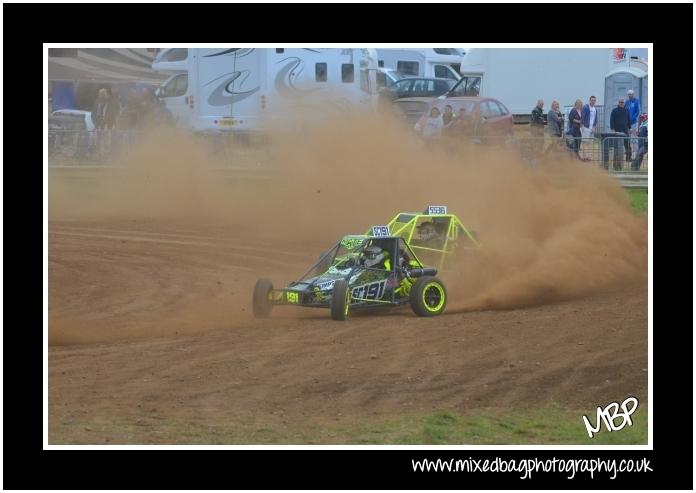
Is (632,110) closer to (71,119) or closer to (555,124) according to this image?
(555,124)

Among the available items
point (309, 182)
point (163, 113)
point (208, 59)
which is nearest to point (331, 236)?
point (309, 182)

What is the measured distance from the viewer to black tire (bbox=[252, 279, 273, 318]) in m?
13.8

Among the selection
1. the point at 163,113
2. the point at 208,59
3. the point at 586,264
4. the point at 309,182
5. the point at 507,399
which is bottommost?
the point at 507,399

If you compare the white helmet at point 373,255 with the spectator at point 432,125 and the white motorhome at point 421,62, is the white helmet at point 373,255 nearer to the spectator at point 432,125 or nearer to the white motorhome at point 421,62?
the spectator at point 432,125

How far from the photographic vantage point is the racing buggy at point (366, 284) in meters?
13.7

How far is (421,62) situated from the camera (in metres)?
39.2

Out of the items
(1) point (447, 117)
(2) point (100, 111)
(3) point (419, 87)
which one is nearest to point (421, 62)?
(3) point (419, 87)

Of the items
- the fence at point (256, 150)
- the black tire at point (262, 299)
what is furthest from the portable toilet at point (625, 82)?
the black tire at point (262, 299)

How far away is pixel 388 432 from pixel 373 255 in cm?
498

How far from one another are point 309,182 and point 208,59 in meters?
11.8

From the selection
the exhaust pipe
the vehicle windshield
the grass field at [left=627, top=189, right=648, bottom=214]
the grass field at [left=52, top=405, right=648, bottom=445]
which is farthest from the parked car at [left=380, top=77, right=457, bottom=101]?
the grass field at [left=52, top=405, right=648, bottom=445]

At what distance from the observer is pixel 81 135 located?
90.6 ft

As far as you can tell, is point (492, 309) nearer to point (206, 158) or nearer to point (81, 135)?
point (206, 158)

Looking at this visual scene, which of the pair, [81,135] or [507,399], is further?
[81,135]
